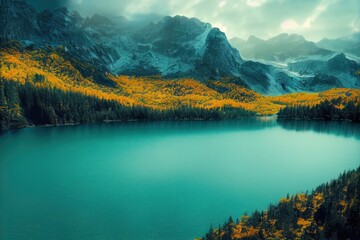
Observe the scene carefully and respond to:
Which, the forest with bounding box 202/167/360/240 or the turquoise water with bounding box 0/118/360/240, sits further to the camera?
the turquoise water with bounding box 0/118/360/240

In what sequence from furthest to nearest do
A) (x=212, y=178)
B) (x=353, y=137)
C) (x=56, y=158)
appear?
(x=353, y=137) → (x=56, y=158) → (x=212, y=178)

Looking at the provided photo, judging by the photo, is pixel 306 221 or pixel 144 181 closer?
pixel 306 221

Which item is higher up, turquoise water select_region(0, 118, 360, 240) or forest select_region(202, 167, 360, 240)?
forest select_region(202, 167, 360, 240)

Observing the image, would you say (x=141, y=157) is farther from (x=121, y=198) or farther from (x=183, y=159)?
(x=121, y=198)

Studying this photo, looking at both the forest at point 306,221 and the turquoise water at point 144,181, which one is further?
the turquoise water at point 144,181

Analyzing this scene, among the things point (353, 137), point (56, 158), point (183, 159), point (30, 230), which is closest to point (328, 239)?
point (30, 230)
